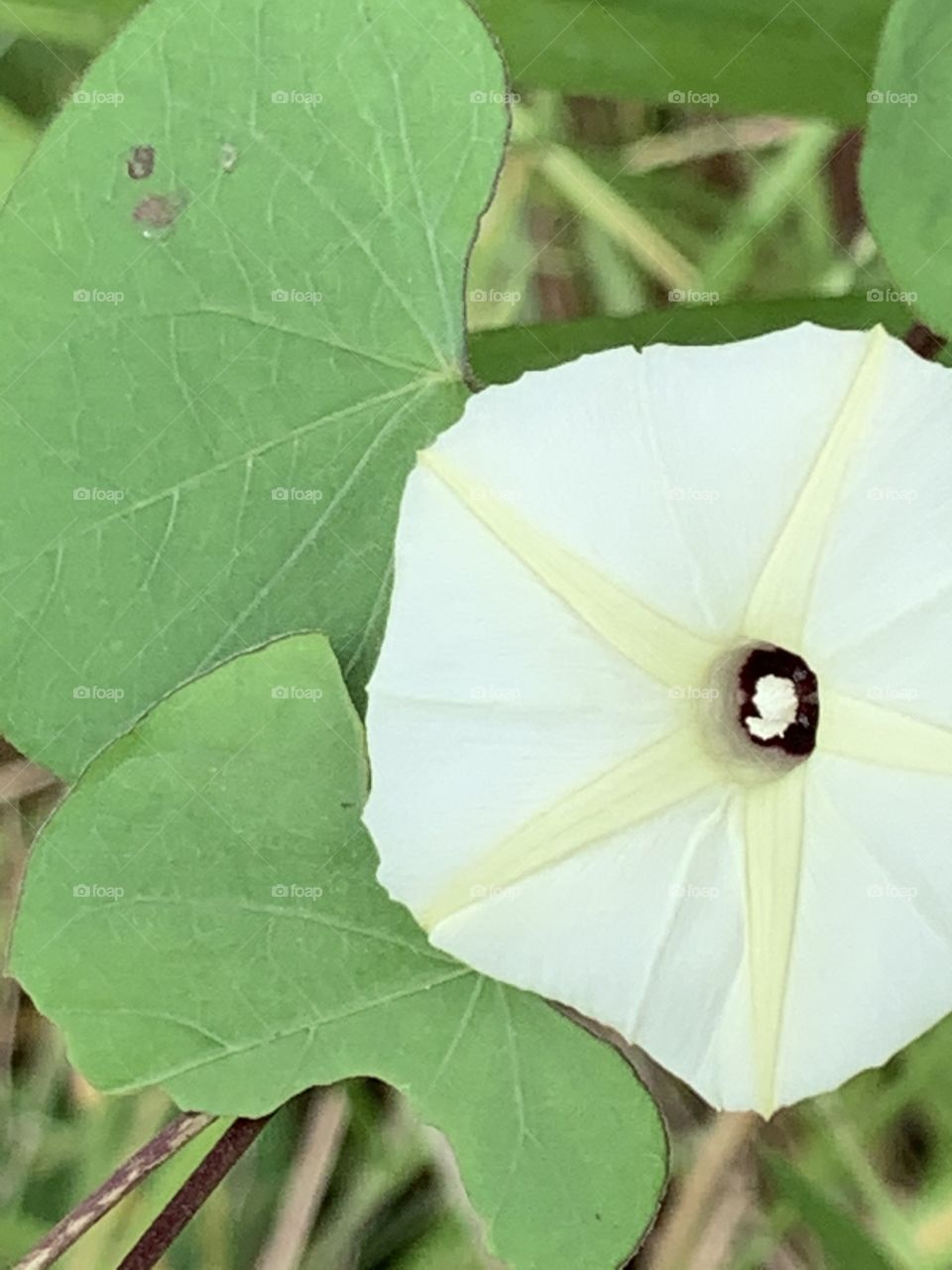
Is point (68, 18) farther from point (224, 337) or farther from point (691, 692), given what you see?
point (691, 692)

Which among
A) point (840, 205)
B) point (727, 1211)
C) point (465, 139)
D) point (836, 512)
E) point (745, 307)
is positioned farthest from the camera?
point (840, 205)

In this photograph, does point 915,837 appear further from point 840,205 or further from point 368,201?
point 840,205

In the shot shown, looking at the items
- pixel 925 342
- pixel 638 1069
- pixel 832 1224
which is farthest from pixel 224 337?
pixel 832 1224

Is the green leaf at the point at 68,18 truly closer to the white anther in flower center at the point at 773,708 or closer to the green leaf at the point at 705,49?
the green leaf at the point at 705,49

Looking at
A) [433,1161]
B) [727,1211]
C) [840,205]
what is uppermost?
[840,205]

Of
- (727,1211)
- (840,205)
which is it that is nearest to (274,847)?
(727,1211)

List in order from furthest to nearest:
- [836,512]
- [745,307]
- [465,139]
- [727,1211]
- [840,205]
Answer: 1. [840,205]
2. [727,1211]
3. [745,307]
4. [465,139]
5. [836,512]

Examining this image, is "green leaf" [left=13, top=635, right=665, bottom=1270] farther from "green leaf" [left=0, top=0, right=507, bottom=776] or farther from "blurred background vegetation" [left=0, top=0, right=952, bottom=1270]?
"blurred background vegetation" [left=0, top=0, right=952, bottom=1270]
